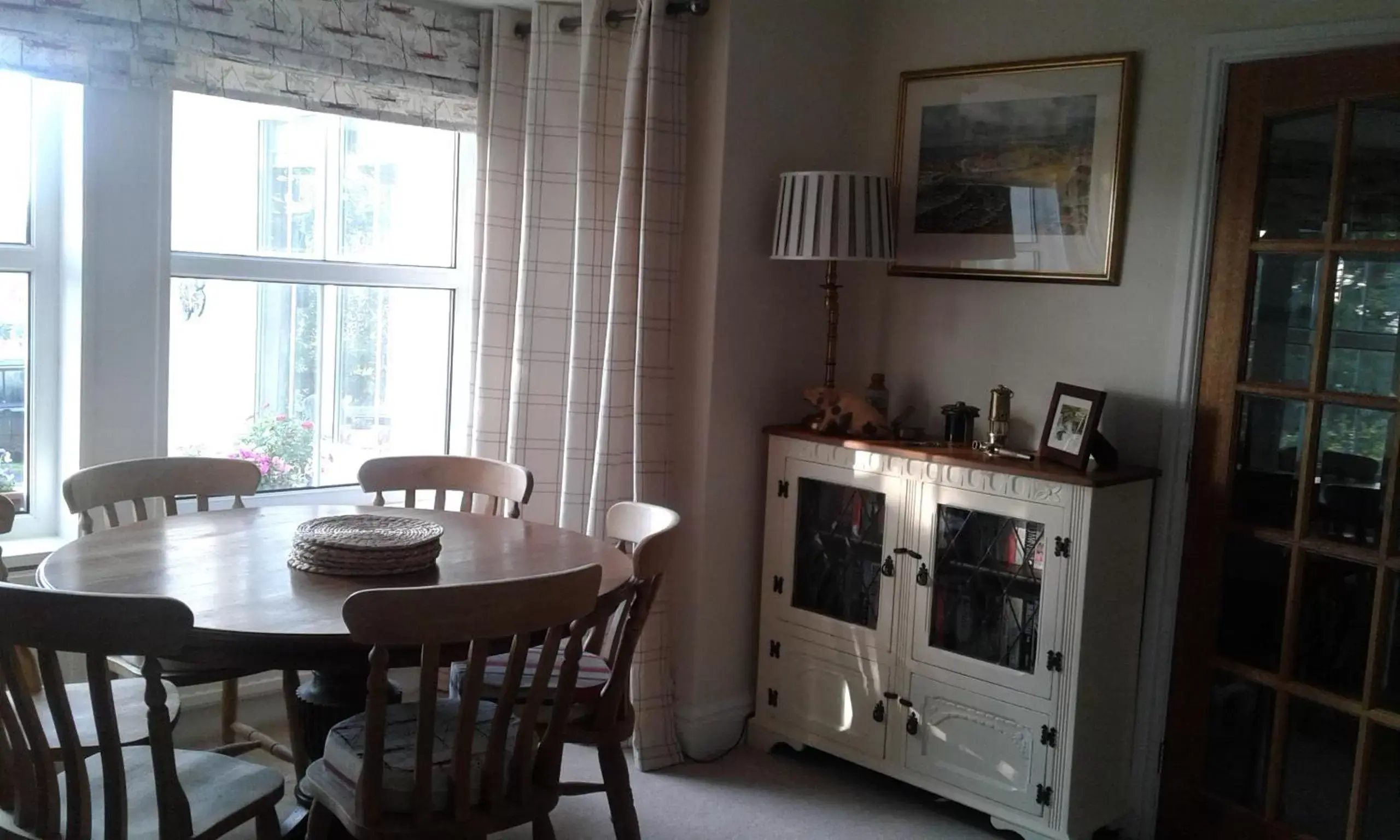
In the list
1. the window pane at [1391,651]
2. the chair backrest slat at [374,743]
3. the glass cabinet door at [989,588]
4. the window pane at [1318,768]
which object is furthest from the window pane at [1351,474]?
the chair backrest slat at [374,743]

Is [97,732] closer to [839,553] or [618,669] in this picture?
[618,669]

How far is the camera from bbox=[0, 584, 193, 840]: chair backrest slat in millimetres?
1677

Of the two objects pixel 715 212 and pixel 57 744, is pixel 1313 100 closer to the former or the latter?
pixel 715 212

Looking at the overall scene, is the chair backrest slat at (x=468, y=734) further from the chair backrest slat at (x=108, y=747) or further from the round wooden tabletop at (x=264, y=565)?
the chair backrest slat at (x=108, y=747)

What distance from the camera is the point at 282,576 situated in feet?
7.22

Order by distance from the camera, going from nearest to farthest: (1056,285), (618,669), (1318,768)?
(618,669)
(1318,768)
(1056,285)

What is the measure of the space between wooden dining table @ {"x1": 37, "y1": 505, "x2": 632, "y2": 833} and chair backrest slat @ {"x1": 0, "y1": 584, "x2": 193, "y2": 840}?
145mm

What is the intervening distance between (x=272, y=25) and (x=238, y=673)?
1.72 meters

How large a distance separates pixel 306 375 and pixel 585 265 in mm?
954

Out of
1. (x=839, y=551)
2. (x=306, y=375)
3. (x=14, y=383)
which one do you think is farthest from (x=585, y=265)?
(x=14, y=383)

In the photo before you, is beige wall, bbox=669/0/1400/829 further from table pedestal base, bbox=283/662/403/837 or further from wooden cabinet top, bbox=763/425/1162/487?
table pedestal base, bbox=283/662/403/837

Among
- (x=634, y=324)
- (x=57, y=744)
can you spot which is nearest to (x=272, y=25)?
(x=634, y=324)

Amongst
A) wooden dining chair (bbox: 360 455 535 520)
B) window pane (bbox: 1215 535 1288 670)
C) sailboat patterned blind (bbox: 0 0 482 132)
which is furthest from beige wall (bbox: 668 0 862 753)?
window pane (bbox: 1215 535 1288 670)

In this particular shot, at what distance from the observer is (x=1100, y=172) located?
3029 millimetres
